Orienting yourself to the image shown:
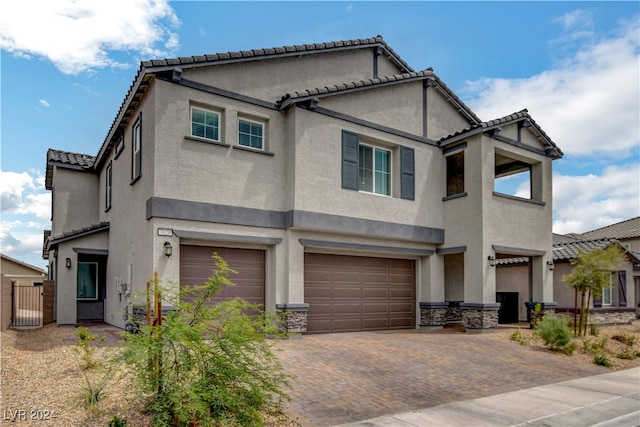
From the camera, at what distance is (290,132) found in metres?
14.2

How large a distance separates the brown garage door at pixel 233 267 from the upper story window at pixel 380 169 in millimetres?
4119

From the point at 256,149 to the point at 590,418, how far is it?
10084mm

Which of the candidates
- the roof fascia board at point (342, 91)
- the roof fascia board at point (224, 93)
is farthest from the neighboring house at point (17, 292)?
the roof fascia board at point (342, 91)

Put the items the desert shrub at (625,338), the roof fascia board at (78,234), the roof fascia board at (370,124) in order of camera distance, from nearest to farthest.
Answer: the roof fascia board at (370,124) < the desert shrub at (625,338) < the roof fascia board at (78,234)

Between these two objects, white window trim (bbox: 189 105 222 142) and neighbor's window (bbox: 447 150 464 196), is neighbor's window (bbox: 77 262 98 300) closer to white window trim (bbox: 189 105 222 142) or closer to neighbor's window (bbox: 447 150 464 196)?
white window trim (bbox: 189 105 222 142)

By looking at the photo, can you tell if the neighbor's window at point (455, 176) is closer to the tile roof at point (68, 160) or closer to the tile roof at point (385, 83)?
the tile roof at point (385, 83)

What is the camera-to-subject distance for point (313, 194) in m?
14.3

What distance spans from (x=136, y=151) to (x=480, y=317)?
39.9ft

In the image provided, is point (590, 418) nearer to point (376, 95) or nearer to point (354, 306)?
point (354, 306)

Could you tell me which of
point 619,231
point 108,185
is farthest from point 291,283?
point 619,231

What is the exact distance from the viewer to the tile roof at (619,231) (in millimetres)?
35219

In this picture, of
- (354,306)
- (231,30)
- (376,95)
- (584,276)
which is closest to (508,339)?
(584,276)

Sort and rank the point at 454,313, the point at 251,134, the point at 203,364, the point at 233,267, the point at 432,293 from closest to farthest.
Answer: the point at 203,364 → the point at 233,267 → the point at 251,134 → the point at 432,293 → the point at 454,313

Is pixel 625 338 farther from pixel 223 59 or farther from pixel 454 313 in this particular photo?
pixel 223 59
